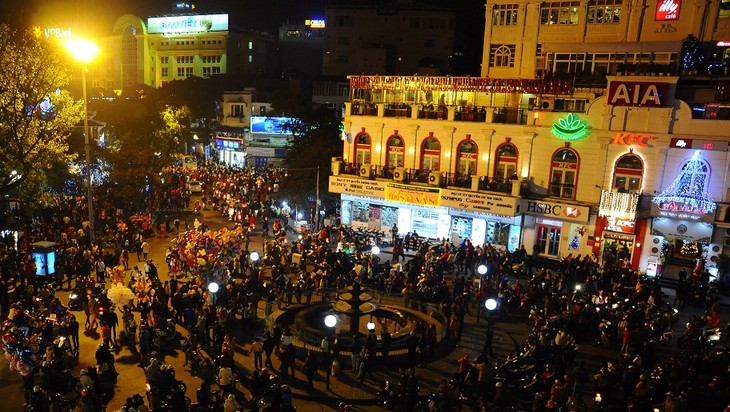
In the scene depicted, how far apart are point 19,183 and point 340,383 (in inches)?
723

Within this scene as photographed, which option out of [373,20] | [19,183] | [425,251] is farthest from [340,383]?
[373,20]

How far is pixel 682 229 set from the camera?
28453 millimetres

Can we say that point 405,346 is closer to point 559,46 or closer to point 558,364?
point 558,364

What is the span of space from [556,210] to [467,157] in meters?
6.54

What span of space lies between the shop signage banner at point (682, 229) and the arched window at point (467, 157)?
34.9 ft

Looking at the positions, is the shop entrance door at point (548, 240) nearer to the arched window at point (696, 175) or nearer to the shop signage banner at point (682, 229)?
the shop signage banner at point (682, 229)

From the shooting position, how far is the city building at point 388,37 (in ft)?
223

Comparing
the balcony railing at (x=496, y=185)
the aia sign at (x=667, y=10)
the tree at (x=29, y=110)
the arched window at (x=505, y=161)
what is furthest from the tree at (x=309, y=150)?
the aia sign at (x=667, y=10)

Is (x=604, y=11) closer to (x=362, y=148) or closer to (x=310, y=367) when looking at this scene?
(x=362, y=148)

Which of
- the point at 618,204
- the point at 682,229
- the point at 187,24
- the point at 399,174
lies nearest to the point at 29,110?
the point at 399,174

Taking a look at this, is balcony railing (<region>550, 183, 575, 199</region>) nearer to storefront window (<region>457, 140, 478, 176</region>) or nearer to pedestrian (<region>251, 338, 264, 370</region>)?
storefront window (<region>457, 140, 478, 176</region>)

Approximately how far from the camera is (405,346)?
1883 cm

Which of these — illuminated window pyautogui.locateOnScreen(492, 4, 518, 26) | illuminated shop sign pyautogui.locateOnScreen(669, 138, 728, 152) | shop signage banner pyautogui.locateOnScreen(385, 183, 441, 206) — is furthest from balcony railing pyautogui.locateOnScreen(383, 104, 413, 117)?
illuminated shop sign pyautogui.locateOnScreen(669, 138, 728, 152)

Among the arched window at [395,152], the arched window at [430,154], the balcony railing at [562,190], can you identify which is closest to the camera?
the balcony railing at [562,190]
